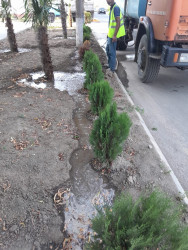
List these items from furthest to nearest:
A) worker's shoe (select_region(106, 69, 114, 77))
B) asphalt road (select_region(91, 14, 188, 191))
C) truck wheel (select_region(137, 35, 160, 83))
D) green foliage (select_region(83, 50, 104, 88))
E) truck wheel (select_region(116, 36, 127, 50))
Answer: truck wheel (select_region(116, 36, 127, 50)) → worker's shoe (select_region(106, 69, 114, 77)) → truck wheel (select_region(137, 35, 160, 83)) → green foliage (select_region(83, 50, 104, 88)) → asphalt road (select_region(91, 14, 188, 191))

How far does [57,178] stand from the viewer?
2770mm

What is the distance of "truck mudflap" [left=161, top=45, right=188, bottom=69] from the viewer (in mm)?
4438

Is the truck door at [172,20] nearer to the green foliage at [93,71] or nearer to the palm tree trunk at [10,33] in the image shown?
the green foliage at [93,71]

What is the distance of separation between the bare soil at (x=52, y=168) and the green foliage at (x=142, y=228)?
0.68 m

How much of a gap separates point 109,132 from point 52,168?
0.90 meters

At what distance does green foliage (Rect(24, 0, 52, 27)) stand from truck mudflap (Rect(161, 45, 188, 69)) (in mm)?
2677

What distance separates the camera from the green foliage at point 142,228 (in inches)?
54.6

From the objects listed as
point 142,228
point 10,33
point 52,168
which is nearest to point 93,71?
point 52,168

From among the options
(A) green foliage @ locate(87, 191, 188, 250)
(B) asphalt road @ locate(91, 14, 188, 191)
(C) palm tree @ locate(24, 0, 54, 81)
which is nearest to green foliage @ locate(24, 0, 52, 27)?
(C) palm tree @ locate(24, 0, 54, 81)

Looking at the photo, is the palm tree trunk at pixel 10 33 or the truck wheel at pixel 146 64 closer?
the truck wheel at pixel 146 64

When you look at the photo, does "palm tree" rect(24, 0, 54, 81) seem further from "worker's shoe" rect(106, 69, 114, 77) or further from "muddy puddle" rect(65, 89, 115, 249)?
"muddy puddle" rect(65, 89, 115, 249)

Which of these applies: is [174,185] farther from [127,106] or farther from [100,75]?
[100,75]

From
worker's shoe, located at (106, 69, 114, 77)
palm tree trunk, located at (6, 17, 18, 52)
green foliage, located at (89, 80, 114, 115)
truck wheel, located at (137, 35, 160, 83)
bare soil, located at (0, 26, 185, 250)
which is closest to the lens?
bare soil, located at (0, 26, 185, 250)

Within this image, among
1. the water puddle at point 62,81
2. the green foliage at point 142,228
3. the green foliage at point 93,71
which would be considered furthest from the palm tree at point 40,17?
the green foliage at point 142,228
